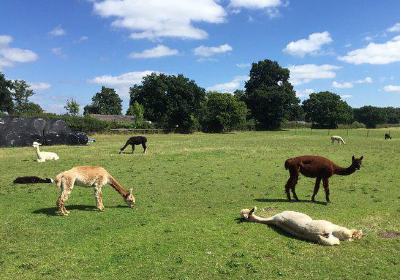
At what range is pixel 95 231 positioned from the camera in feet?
27.0

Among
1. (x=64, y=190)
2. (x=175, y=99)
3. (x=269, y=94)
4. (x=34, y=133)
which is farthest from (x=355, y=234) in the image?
(x=269, y=94)

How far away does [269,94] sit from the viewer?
8475 cm

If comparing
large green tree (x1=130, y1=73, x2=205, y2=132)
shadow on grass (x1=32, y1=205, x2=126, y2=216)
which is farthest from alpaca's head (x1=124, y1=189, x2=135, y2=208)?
large green tree (x1=130, y1=73, x2=205, y2=132)

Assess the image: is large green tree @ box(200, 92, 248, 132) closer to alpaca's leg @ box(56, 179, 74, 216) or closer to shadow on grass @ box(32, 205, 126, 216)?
shadow on grass @ box(32, 205, 126, 216)

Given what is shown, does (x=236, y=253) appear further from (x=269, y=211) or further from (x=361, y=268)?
(x=269, y=211)

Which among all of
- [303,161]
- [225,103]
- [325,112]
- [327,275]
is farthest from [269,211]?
[325,112]

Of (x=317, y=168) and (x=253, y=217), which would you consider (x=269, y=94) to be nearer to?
(x=317, y=168)

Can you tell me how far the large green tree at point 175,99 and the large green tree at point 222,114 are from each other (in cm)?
298

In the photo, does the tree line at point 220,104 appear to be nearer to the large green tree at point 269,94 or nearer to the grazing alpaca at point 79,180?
the large green tree at point 269,94

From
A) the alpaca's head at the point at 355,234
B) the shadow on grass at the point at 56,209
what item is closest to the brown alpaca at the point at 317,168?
the alpaca's head at the point at 355,234

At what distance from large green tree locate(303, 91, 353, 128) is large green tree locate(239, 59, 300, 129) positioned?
25987 millimetres

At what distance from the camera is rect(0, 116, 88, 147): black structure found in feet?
109

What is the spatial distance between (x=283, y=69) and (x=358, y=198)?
84.9 m

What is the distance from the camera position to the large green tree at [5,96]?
312 feet
